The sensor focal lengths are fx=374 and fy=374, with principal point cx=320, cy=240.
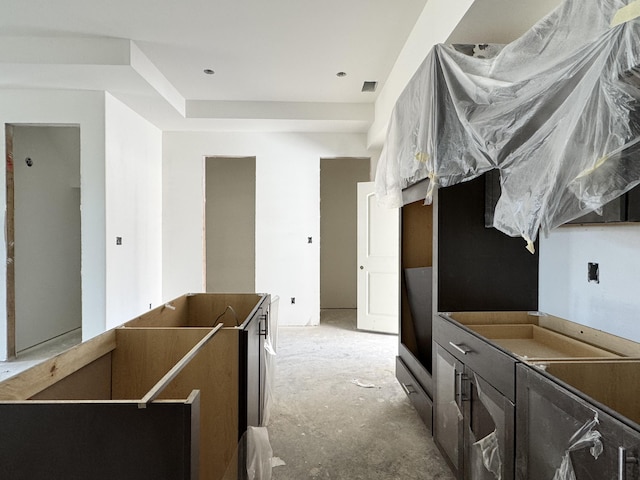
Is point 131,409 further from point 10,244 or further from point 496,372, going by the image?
point 10,244

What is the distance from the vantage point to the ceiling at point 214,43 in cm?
270

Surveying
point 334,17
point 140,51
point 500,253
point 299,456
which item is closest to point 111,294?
point 140,51

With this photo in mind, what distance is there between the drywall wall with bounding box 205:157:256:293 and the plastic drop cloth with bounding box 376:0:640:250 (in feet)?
16.2

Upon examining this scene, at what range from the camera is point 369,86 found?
4.28 meters

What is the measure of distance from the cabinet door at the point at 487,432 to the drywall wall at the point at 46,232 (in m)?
4.51

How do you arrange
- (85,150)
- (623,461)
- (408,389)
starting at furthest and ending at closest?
1. (85,150)
2. (408,389)
3. (623,461)

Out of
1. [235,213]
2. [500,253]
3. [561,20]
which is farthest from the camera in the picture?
[235,213]

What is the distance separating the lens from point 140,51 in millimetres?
3367

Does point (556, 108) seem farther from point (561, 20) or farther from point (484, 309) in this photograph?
point (484, 309)

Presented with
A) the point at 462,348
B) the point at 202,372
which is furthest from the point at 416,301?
the point at 202,372

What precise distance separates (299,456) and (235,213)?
4.91 m

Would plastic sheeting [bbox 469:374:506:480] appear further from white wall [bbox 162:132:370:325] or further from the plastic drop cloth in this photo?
white wall [bbox 162:132:370:325]

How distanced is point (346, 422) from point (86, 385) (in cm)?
164

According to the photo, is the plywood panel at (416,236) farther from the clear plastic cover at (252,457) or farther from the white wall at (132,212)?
the white wall at (132,212)
